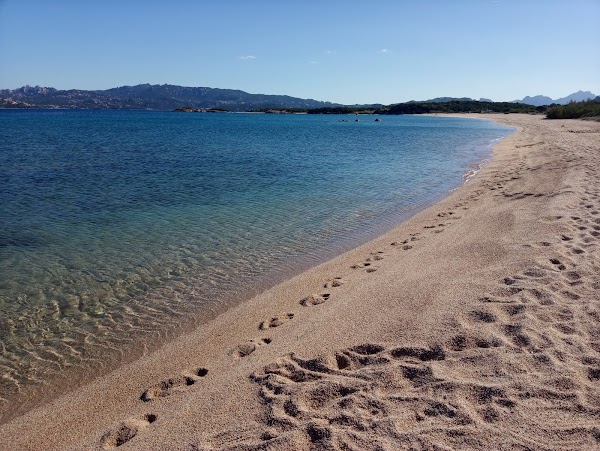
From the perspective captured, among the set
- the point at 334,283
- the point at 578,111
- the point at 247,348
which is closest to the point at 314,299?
the point at 334,283

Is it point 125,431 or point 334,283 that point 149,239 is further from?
point 125,431

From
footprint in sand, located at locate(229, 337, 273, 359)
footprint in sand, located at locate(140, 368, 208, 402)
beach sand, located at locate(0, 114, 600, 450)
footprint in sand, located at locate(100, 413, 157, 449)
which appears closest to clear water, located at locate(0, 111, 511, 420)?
beach sand, located at locate(0, 114, 600, 450)

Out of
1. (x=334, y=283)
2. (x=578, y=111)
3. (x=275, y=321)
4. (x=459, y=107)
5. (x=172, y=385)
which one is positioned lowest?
(x=172, y=385)

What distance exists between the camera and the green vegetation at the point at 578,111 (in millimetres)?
53475

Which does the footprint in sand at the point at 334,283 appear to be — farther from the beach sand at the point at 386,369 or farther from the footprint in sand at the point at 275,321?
the footprint in sand at the point at 275,321

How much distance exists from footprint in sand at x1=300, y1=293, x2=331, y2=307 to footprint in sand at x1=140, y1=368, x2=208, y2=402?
2.20 metres

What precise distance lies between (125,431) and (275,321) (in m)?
2.71

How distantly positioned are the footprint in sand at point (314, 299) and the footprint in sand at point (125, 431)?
3141 mm

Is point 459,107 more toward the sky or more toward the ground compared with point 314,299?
more toward the sky

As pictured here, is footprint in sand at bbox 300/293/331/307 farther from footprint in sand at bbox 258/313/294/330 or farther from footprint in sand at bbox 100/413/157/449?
footprint in sand at bbox 100/413/157/449

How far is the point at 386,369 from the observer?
4277mm

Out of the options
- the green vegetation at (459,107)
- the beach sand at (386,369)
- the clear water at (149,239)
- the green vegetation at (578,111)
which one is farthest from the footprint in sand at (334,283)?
the green vegetation at (459,107)

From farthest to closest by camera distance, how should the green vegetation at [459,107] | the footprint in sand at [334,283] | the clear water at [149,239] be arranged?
the green vegetation at [459,107], the footprint in sand at [334,283], the clear water at [149,239]

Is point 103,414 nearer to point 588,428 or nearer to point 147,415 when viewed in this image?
point 147,415
